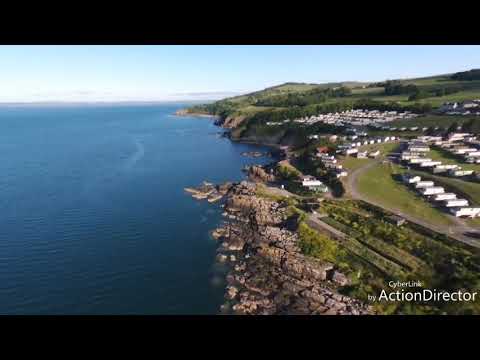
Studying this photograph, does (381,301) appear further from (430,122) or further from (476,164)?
(430,122)

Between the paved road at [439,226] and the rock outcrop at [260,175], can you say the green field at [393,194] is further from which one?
the rock outcrop at [260,175]

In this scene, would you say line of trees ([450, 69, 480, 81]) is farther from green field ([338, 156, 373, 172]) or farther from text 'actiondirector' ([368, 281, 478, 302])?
text 'actiondirector' ([368, 281, 478, 302])

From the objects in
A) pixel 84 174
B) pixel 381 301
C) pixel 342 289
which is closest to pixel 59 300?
pixel 342 289

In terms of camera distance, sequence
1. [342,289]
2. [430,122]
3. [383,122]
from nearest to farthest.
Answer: [342,289], [430,122], [383,122]

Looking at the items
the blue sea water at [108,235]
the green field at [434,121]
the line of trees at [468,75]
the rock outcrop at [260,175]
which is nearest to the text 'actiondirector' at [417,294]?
the blue sea water at [108,235]

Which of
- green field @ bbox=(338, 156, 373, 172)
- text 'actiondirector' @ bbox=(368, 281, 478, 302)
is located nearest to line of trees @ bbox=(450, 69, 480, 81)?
green field @ bbox=(338, 156, 373, 172)

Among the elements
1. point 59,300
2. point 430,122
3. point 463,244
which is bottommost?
point 59,300

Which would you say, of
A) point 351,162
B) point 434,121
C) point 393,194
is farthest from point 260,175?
point 434,121
